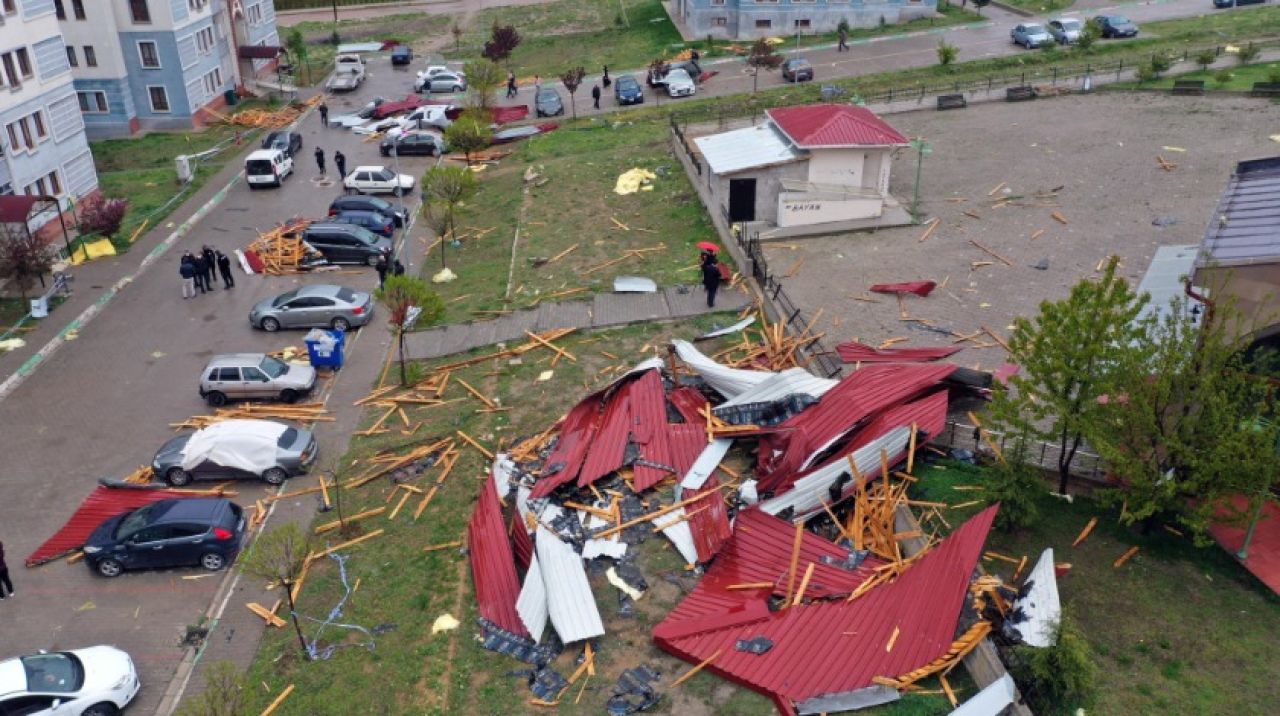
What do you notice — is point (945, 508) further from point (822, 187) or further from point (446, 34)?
Answer: point (446, 34)

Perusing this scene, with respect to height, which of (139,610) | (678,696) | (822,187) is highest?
(822,187)

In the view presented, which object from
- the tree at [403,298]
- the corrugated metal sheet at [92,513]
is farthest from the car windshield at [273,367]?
the corrugated metal sheet at [92,513]

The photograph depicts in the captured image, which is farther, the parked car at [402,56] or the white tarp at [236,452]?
the parked car at [402,56]

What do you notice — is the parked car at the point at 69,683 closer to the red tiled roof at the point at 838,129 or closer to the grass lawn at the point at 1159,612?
the grass lawn at the point at 1159,612

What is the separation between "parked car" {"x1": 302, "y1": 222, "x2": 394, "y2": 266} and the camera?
1334 inches

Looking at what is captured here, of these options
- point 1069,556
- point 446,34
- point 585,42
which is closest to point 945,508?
point 1069,556

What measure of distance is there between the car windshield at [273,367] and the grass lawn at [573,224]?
5.25 metres

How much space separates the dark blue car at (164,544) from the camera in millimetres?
19016

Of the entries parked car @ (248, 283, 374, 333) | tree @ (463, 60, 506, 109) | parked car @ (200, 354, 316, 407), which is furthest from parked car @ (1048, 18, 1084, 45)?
parked car @ (200, 354, 316, 407)

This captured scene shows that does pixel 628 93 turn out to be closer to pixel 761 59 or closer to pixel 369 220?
pixel 761 59

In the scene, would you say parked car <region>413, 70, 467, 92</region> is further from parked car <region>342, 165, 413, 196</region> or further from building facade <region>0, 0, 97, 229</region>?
building facade <region>0, 0, 97, 229</region>

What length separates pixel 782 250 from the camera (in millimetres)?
29953

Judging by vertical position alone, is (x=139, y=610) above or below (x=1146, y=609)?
below

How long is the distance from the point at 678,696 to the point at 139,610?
34.4 feet
